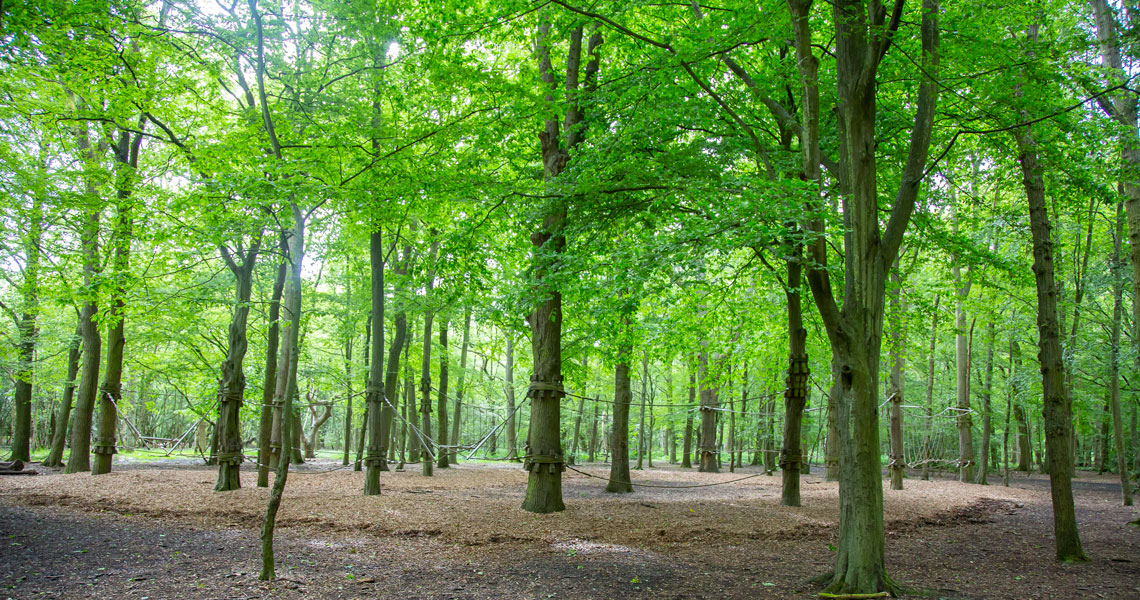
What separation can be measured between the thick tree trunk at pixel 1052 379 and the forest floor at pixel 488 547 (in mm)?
358

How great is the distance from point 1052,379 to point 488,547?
15.8ft

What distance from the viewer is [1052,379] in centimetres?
498

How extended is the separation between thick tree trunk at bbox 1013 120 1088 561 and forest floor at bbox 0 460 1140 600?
358 mm

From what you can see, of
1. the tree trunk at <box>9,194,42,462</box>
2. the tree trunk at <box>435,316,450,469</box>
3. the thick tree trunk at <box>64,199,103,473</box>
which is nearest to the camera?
the thick tree trunk at <box>64,199,103,473</box>

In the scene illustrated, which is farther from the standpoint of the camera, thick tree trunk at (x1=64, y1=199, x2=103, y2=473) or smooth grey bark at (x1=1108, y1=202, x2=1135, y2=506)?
thick tree trunk at (x1=64, y1=199, x2=103, y2=473)

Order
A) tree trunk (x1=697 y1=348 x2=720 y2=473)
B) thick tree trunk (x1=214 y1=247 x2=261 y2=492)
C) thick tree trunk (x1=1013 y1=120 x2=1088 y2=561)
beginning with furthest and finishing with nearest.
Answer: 1. tree trunk (x1=697 y1=348 x2=720 y2=473)
2. thick tree trunk (x1=214 y1=247 x2=261 y2=492)
3. thick tree trunk (x1=1013 y1=120 x2=1088 y2=561)

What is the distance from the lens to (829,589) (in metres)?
3.69

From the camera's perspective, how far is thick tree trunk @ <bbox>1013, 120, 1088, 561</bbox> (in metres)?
4.88

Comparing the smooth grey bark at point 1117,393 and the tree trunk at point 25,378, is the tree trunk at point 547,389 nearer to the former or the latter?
the smooth grey bark at point 1117,393

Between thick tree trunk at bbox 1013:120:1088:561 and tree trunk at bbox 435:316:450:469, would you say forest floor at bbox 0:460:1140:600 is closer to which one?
thick tree trunk at bbox 1013:120:1088:561

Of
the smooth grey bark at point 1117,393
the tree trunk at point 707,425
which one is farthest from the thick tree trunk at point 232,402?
the smooth grey bark at point 1117,393

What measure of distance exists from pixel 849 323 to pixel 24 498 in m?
8.64


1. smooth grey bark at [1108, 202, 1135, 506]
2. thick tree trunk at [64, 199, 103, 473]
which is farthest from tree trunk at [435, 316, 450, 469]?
Answer: smooth grey bark at [1108, 202, 1135, 506]

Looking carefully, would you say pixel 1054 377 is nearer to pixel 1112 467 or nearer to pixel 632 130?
pixel 632 130
